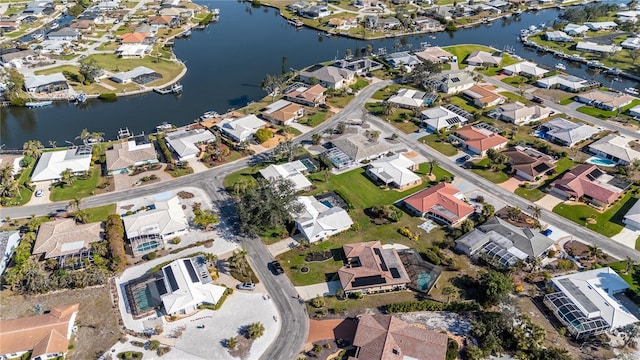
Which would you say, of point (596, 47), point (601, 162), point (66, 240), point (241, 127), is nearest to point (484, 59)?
point (596, 47)

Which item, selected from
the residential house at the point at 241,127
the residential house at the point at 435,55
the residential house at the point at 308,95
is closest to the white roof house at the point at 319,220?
the residential house at the point at 241,127

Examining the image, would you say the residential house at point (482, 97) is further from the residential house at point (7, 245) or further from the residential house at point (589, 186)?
the residential house at point (7, 245)

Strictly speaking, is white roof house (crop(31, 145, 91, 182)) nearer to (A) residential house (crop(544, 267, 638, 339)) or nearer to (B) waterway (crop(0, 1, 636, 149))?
(B) waterway (crop(0, 1, 636, 149))

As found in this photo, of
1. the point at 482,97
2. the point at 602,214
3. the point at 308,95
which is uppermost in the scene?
the point at 308,95

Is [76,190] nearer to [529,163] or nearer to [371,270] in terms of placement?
[371,270]

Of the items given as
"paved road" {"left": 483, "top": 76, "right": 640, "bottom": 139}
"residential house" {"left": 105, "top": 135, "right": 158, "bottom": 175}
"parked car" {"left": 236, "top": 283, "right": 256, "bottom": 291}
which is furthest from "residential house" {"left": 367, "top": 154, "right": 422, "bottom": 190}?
"paved road" {"left": 483, "top": 76, "right": 640, "bottom": 139}

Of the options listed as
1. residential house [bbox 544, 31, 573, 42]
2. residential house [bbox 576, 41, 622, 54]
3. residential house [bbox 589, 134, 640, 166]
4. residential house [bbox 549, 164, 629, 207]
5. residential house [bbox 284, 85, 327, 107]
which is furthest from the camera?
residential house [bbox 544, 31, 573, 42]
